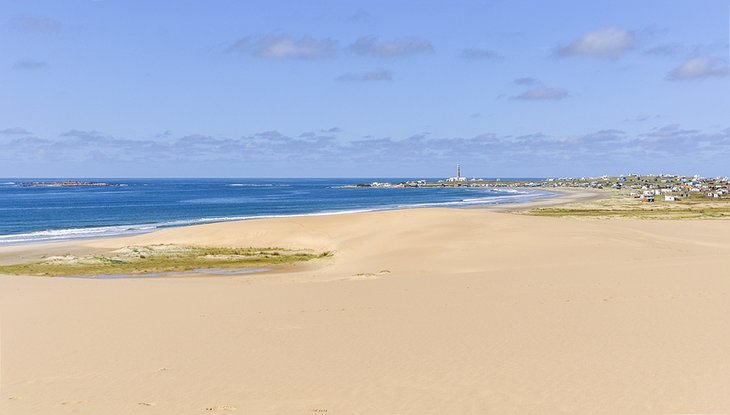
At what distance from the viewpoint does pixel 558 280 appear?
18766 mm

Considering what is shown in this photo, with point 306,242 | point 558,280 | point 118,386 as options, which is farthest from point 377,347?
point 306,242

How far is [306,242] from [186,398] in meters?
30.0

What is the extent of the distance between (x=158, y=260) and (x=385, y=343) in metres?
24.8

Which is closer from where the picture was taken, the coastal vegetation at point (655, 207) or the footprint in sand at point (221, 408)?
the footprint in sand at point (221, 408)

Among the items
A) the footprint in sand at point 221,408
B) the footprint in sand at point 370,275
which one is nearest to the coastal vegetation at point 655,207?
the footprint in sand at point 370,275

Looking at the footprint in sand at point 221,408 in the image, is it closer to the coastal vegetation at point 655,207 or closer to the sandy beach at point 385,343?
the sandy beach at point 385,343

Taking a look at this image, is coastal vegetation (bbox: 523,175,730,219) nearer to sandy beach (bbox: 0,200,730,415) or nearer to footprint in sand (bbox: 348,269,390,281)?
sandy beach (bbox: 0,200,730,415)

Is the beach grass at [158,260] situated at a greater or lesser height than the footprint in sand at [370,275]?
lesser

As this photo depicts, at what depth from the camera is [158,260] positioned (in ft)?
108

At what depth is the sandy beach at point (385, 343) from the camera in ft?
27.8

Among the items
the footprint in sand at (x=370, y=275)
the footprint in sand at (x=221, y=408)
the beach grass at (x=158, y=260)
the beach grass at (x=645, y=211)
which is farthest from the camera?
the beach grass at (x=645, y=211)

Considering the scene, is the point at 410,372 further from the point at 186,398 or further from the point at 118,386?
the point at 118,386

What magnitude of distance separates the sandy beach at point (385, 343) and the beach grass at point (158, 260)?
8069mm

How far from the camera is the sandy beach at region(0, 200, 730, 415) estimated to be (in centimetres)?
847
